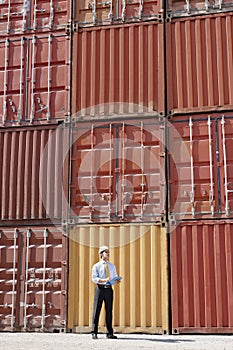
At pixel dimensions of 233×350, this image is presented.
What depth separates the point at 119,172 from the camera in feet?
39.0

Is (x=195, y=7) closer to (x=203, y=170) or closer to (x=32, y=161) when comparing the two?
(x=203, y=170)

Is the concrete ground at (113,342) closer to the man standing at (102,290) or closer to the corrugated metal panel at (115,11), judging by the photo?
the man standing at (102,290)

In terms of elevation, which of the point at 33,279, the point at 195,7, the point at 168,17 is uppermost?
the point at 195,7

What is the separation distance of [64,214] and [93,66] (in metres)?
3.57

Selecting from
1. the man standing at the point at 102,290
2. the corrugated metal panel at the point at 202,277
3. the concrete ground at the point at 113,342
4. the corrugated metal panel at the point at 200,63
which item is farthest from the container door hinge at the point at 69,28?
the concrete ground at the point at 113,342

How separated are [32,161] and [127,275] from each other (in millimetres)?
3474

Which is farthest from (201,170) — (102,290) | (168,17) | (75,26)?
(75,26)

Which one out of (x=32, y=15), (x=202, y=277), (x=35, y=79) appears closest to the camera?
(x=202, y=277)

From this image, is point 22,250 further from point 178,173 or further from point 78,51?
point 78,51

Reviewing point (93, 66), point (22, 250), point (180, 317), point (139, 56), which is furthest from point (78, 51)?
point (180, 317)

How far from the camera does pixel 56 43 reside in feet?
43.2

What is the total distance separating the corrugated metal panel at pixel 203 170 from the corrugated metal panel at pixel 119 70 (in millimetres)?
1036

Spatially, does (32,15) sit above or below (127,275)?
above

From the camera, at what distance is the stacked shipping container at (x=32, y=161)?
11695 mm
